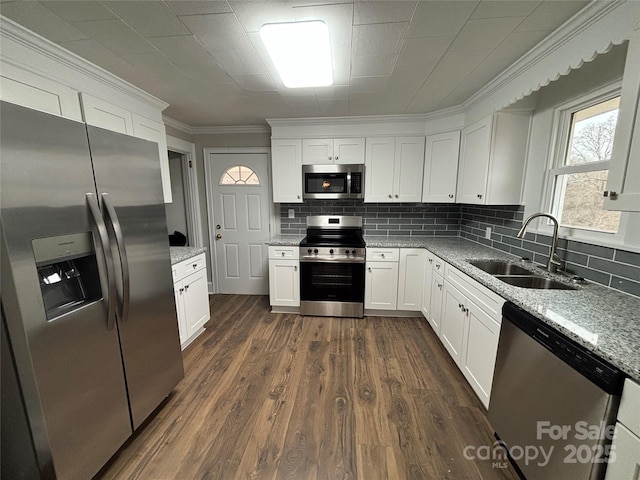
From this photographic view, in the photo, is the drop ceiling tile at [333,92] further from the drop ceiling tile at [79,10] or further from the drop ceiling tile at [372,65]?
the drop ceiling tile at [79,10]

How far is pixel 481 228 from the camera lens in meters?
2.82

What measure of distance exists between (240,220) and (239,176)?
0.63 m

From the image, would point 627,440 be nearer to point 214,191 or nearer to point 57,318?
point 57,318

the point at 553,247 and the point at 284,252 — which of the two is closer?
the point at 553,247

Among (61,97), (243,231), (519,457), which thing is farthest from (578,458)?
(243,231)

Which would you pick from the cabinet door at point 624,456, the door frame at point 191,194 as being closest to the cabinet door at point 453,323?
the cabinet door at point 624,456

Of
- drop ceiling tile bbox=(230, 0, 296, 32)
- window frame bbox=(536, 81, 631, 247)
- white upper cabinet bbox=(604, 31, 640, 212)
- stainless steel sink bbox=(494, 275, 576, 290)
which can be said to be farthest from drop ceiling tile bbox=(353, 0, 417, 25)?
stainless steel sink bbox=(494, 275, 576, 290)

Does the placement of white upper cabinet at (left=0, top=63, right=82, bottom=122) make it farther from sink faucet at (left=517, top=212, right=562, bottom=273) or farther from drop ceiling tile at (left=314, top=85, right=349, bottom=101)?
sink faucet at (left=517, top=212, right=562, bottom=273)

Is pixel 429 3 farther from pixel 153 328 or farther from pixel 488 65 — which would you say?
pixel 153 328

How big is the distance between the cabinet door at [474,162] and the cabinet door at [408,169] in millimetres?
454

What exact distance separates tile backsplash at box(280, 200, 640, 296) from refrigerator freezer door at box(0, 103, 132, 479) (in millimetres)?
2558

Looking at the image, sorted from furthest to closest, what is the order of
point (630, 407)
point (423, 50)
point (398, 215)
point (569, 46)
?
point (398, 215), point (423, 50), point (569, 46), point (630, 407)

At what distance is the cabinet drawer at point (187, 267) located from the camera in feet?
7.04

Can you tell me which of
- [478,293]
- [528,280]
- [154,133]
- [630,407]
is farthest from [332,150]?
[630,407]
